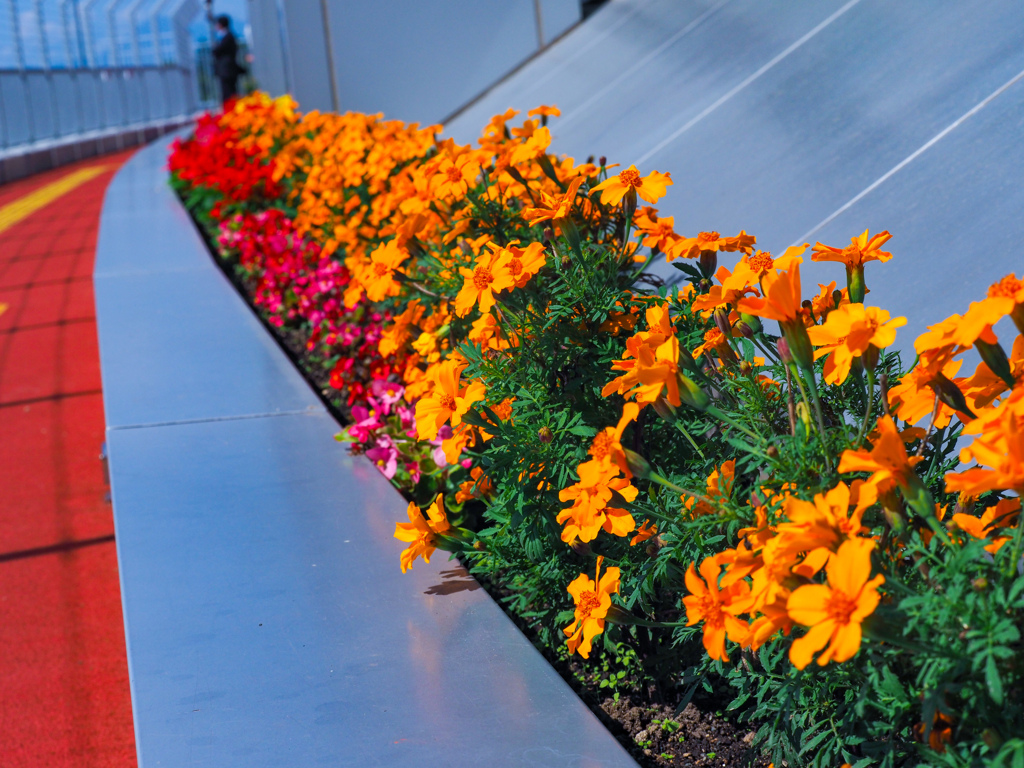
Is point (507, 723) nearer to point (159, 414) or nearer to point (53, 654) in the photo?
point (53, 654)

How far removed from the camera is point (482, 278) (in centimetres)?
164

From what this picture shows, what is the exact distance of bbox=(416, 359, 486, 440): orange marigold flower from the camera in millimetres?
1565

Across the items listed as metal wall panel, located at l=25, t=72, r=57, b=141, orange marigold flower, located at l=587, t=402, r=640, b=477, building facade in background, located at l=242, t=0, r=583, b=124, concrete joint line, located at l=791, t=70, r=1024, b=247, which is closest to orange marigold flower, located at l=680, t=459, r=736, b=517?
orange marigold flower, located at l=587, t=402, r=640, b=477

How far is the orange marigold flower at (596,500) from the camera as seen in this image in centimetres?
136

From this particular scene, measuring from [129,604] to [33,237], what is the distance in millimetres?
9548

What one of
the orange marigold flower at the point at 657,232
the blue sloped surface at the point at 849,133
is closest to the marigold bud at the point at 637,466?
the orange marigold flower at the point at 657,232

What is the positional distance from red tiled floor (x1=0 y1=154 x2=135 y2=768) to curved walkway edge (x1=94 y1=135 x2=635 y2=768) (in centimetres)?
53

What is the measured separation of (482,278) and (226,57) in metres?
16.8

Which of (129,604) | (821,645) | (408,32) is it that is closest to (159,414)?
(129,604)

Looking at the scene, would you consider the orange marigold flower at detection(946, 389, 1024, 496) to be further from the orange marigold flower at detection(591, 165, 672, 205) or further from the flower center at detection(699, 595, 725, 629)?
the orange marigold flower at detection(591, 165, 672, 205)

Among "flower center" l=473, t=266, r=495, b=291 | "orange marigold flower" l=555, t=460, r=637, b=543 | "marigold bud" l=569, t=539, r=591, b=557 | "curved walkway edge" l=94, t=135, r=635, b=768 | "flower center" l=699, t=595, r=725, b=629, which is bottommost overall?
"curved walkway edge" l=94, t=135, r=635, b=768

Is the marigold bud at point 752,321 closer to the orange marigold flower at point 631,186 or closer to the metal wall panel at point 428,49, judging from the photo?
the orange marigold flower at point 631,186

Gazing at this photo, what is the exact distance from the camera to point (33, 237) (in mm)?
10172

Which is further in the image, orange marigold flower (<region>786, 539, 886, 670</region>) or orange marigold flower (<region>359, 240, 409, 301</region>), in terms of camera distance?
orange marigold flower (<region>359, 240, 409, 301</region>)
